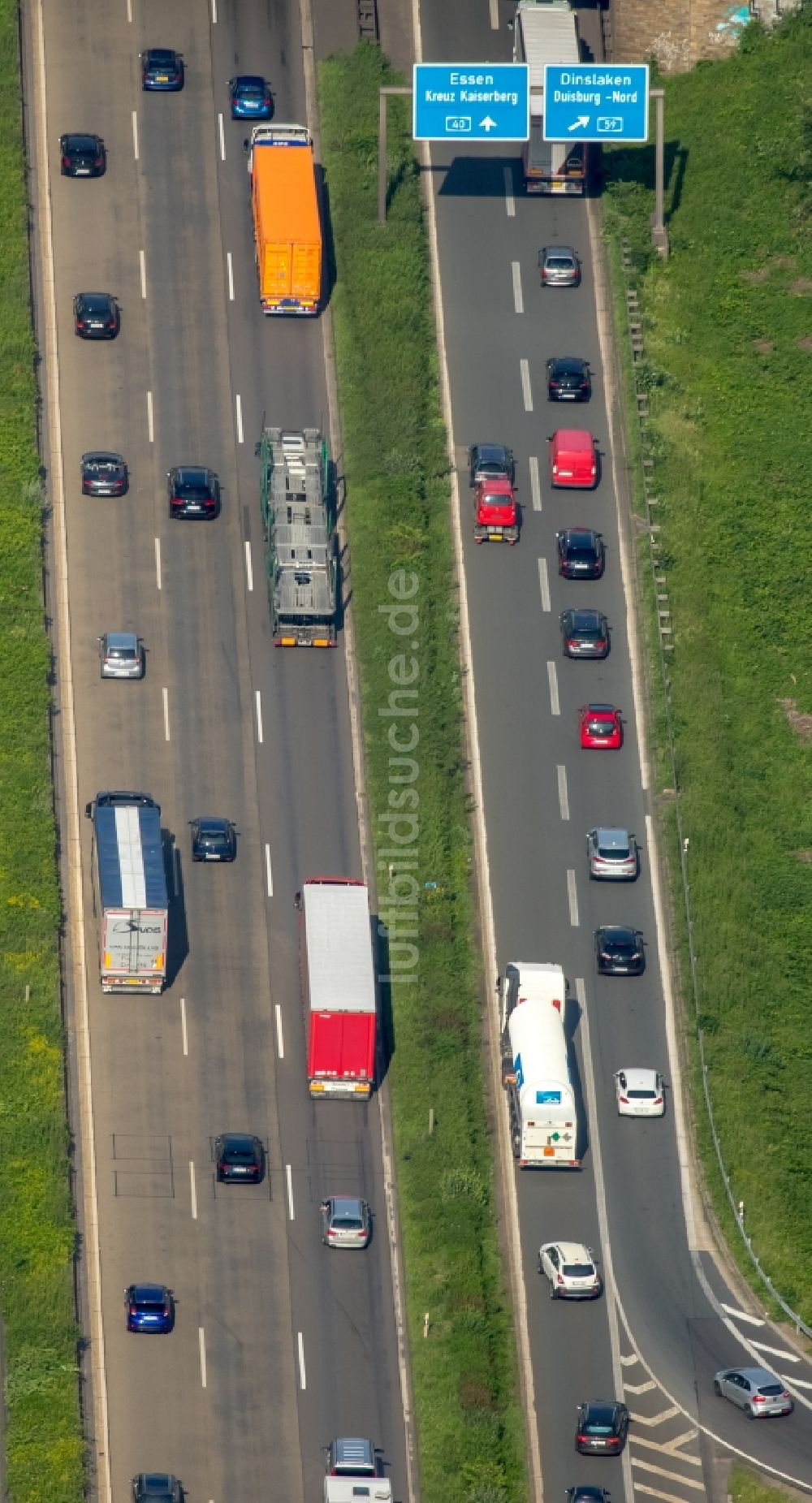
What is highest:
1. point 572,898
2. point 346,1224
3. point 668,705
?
point 668,705

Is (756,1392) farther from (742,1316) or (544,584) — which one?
(544,584)

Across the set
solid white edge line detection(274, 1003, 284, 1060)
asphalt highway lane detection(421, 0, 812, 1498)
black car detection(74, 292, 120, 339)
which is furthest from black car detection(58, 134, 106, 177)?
solid white edge line detection(274, 1003, 284, 1060)

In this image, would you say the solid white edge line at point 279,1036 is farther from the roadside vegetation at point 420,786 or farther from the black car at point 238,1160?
the black car at point 238,1160

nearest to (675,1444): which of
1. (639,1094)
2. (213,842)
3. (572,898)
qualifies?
(639,1094)

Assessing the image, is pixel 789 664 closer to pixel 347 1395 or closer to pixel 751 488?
pixel 751 488

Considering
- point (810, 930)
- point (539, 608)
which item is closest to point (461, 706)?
point (539, 608)

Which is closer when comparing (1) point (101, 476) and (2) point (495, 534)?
(2) point (495, 534)

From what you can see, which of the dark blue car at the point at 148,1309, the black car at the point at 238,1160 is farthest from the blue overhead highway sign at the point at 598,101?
the dark blue car at the point at 148,1309
